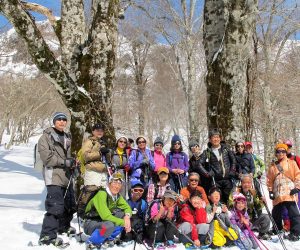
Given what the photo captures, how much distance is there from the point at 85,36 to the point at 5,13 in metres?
1.81

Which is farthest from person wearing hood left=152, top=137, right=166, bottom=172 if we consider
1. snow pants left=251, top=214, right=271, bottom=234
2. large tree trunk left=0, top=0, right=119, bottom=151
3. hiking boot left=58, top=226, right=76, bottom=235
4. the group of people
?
hiking boot left=58, top=226, right=76, bottom=235

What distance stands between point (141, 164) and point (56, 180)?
1.80 meters

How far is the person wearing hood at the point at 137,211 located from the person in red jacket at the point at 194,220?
0.60m

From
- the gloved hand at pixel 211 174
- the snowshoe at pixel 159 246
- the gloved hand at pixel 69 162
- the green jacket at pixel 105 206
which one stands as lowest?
the snowshoe at pixel 159 246

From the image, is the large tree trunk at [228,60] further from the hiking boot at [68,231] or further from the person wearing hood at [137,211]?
the hiking boot at [68,231]

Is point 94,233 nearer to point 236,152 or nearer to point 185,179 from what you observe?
point 185,179

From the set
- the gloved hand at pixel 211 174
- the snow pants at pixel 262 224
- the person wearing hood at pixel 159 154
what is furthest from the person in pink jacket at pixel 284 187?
the person wearing hood at pixel 159 154

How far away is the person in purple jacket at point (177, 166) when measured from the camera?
6309 mm

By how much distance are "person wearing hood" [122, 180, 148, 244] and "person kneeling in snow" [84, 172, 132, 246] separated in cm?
23

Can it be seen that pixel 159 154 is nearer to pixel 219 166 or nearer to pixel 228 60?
pixel 219 166

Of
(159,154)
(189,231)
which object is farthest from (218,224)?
(159,154)

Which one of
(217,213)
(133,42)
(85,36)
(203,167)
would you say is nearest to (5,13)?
(85,36)

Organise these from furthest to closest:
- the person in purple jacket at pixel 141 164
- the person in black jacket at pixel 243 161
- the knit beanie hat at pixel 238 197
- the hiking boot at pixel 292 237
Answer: the person in black jacket at pixel 243 161
the person in purple jacket at pixel 141 164
the knit beanie hat at pixel 238 197
the hiking boot at pixel 292 237

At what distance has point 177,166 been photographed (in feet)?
21.0
